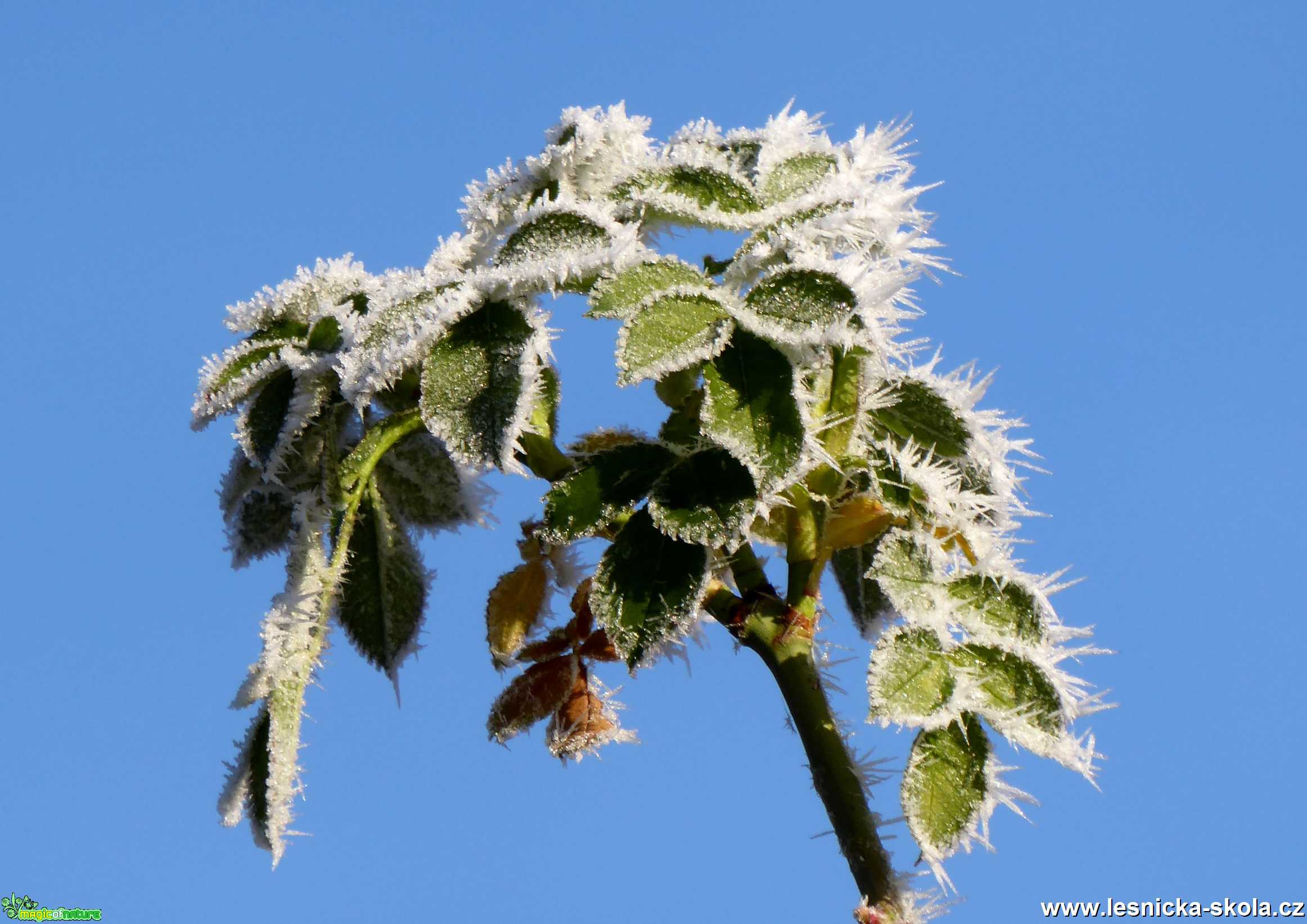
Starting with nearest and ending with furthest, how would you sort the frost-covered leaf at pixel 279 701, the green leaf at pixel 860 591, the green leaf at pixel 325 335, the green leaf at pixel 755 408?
the green leaf at pixel 755 408 → the frost-covered leaf at pixel 279 701 → the green leaf at pixel 325 335 → the green leaf at pixel 860 591

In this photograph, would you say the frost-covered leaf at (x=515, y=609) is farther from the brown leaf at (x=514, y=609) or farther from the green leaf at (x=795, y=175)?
the green leaf at (x=795, y=175)

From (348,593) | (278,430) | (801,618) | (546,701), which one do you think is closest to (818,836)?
(801,618)

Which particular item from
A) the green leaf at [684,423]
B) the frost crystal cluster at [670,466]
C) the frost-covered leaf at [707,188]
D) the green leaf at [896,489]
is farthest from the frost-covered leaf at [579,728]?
the frost-covered leaf at [707,188]

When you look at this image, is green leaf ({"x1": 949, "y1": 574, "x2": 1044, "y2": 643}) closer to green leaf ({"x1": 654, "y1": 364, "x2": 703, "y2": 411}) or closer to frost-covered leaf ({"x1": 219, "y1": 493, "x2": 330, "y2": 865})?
green leaf ({"x1": 654, "y1": 364, "x2": 703, "y2": 411})

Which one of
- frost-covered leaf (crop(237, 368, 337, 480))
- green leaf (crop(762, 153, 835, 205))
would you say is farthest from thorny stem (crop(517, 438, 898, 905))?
green leaf (crop(762, 153, 835, 205))

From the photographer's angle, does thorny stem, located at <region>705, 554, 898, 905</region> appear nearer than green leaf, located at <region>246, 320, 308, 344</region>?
Yes
